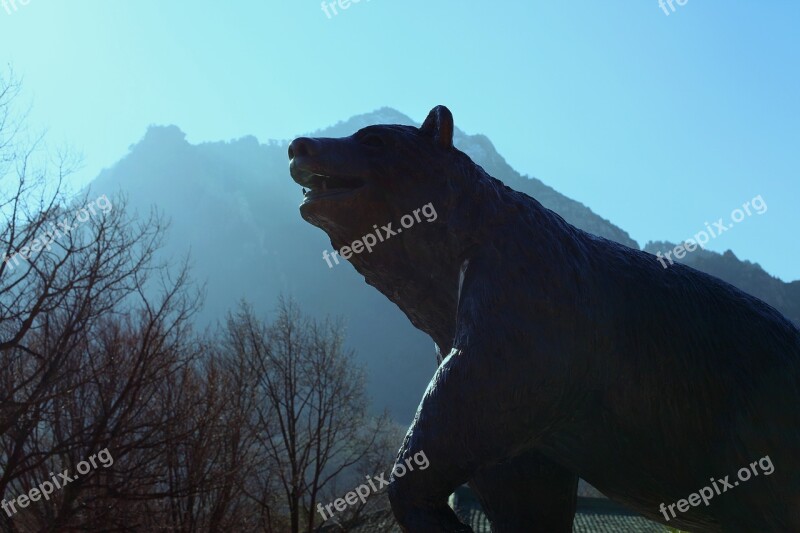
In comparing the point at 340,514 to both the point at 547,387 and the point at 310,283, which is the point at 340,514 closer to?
the point at 547,387

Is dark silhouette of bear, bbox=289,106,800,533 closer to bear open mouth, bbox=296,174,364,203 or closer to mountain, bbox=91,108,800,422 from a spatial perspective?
bear open mouth, bbox=296,174,364,203

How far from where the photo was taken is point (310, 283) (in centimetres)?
7844

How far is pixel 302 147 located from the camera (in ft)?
8.88

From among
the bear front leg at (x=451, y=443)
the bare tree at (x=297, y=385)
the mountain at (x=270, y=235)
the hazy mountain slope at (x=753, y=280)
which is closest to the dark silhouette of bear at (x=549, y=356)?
the bear front leg at (x=451, y=443)

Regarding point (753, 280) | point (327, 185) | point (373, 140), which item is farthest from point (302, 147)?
point (753, 280)

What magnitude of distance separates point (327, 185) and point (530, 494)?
52.3 inches

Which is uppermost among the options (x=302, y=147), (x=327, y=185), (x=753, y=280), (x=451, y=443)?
(x=753, y=280)

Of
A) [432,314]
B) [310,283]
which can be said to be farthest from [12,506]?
[310,283]

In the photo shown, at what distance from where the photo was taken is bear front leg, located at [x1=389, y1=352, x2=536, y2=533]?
88.7 inches

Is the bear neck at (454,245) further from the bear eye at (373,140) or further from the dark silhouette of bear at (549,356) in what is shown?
the bear eye at (373,140)

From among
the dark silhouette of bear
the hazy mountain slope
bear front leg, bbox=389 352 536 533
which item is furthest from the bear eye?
the hazy mountain slope

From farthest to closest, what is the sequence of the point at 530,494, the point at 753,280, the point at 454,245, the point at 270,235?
the point at 270,235
the point at 753,280
the point at 530,494
the point at 454,245

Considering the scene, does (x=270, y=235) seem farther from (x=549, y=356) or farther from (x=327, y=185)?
(x=549, y=356)

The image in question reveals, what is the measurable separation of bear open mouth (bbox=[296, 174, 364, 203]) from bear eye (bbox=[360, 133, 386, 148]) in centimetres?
16
